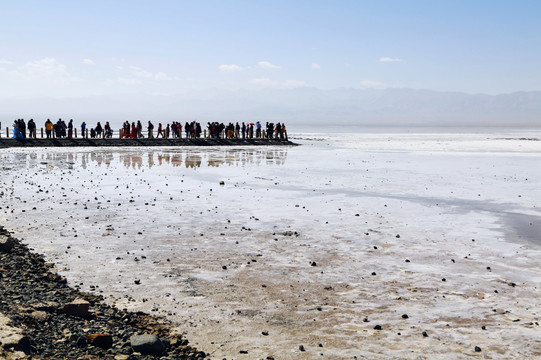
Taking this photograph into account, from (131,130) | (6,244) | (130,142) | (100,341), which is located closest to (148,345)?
(100,341)

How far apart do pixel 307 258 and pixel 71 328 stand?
204 inches

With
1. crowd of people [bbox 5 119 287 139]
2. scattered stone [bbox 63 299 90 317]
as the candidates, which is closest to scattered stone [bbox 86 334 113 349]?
scattered stone [bbox 63 299 90 317]

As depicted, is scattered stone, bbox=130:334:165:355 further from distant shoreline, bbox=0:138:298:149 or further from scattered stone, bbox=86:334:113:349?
distant shoreline, bbox=0:138:298:149

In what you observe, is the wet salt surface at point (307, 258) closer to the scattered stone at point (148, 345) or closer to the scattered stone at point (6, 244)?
the scattered stone at point (148, 345)

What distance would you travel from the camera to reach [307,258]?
11.1 metres

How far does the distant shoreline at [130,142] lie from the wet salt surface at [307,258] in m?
25.5

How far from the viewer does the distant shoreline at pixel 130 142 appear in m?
46.5

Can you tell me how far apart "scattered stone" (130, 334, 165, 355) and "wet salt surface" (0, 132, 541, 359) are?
514 mm

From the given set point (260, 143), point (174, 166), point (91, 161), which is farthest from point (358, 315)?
point (260, 143)

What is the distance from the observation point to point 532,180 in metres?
25.0

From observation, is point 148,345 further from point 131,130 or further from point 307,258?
point 131,130

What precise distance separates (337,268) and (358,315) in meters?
2.43

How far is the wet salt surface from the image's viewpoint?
24.1 ft

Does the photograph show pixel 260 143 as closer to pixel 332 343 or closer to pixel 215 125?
pixel 215 125
